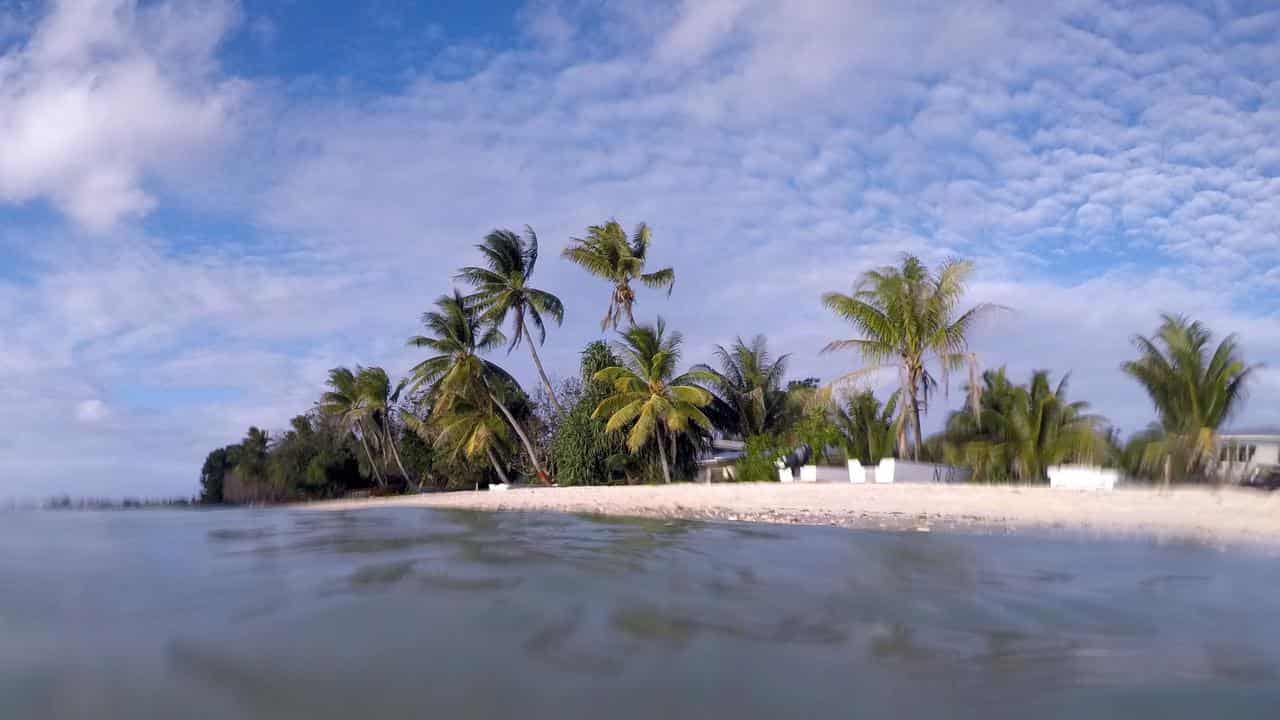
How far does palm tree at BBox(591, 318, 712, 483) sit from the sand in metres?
6.54

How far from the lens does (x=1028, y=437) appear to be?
46.9 ft

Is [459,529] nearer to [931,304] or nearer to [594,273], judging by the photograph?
[931,304]

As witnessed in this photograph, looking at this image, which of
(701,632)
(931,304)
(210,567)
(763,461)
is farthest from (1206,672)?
(763,461)

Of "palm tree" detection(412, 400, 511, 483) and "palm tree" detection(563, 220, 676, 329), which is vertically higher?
"palm tree" detection(563, 220, 676, 329)

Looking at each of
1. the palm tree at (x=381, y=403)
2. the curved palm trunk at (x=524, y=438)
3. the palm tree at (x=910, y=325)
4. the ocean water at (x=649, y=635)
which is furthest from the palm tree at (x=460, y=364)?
the ocean water at (x=649, y=635)

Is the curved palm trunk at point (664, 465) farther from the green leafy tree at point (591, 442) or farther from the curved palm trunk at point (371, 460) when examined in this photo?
the curved palm trunk at point (371, 460)

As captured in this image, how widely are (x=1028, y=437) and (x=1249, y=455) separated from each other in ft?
20.3

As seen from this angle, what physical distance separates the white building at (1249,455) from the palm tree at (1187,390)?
545mm

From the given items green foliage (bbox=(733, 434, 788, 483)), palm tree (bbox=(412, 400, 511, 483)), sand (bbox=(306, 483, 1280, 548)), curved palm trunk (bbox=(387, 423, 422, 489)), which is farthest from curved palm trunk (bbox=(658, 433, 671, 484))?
curved palm trunk (bbox=(387, 423, 422, 489))

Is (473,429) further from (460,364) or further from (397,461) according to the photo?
(397,461)

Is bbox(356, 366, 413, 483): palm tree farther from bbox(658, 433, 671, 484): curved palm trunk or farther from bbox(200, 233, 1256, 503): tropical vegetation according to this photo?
bbox(658, 433, 671, 484): curved palm trunk

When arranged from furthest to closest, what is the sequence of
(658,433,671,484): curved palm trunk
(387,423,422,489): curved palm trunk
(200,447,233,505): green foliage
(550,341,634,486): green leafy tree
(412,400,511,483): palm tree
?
1. (200,447,233,505): green foliage
2. (387,423,422,489): curved palm trunk
3. (412,400,511,483): palm tree
4. (550,341,634,486): green leafy tree
5. (658,433,671,484): curved palm trunk

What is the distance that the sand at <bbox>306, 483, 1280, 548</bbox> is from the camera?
23.2 ft

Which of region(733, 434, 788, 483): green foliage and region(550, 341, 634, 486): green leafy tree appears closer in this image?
region(733, 434, 788, 483): green foliage
